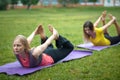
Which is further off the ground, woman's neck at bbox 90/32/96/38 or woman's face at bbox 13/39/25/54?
woman's face at bbox 13/39/25/54

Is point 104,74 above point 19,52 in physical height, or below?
below

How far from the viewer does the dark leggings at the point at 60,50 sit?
5660 millimetres

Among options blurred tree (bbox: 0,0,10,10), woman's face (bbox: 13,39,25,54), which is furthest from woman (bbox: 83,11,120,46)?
blurred tree (bbox: 0,0,10,10)

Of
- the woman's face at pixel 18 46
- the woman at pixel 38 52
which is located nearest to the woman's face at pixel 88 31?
the woman at pixel 38 52

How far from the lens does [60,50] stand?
19.1 feet

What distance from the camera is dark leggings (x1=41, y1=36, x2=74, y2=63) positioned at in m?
5.66

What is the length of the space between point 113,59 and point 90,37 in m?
1.47

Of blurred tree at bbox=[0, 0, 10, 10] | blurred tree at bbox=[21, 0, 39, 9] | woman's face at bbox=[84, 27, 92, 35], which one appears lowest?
blurred tree at bbox=[21, 0, 39, 9]

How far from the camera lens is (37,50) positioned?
5.00 m

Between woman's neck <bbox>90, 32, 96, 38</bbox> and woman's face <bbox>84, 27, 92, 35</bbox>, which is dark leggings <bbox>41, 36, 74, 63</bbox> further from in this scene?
woman's neck <bbox>90, 32, 96, 38</bbox>

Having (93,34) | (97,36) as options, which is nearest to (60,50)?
(93,34)

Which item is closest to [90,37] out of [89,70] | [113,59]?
[113,59]

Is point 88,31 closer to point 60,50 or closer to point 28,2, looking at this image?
point 60,50

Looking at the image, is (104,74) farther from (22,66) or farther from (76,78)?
(22,66)
